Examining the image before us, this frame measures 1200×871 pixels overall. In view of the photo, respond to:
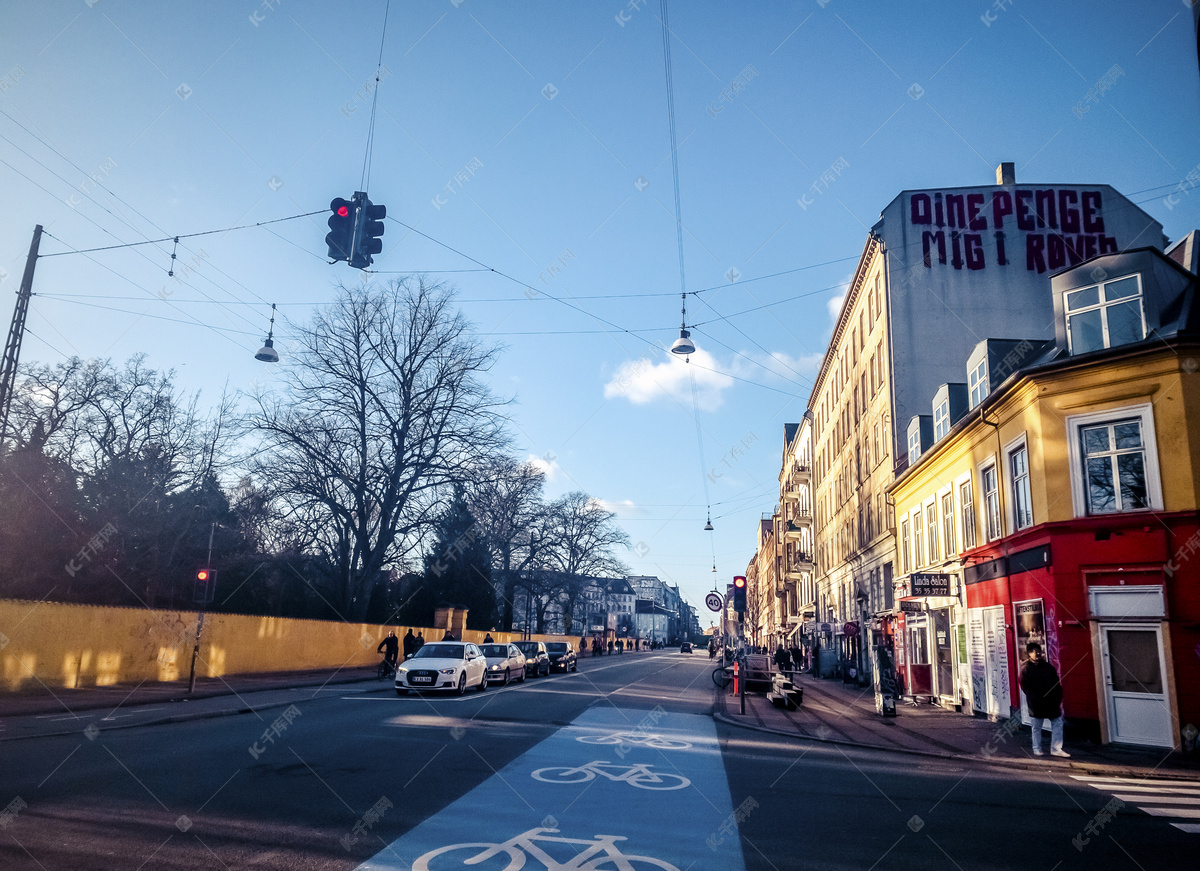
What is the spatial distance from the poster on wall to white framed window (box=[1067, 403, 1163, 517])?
237 cm

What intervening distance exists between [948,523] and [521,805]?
19826 millimetres

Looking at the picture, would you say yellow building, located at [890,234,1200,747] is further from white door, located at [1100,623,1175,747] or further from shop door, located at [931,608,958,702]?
shop door, located at [931,608,958,702]

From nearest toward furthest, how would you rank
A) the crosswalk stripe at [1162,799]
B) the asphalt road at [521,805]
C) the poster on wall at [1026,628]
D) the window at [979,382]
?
the asphalt road at [521,805], the crosswalk stripe at [1162,799], the poster on wall at [1026,628], the window at [979,382]

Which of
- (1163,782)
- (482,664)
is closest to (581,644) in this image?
(482,664)

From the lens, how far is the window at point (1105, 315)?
53.6 feet

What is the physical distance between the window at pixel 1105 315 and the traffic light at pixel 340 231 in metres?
14.7

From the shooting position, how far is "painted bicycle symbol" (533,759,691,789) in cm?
930

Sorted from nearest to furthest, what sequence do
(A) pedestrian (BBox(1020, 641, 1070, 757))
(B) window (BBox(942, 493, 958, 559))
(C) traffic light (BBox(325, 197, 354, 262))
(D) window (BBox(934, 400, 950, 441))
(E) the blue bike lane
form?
(E) the blue bike lane
(C) traffic light (BBox(325, 197, 354, 262))
(A) pedestrian (BBox(1020, 641, 1070, 757))
(B) window (BBox(942, 493, 958, 559))
(D) window (BBox(934, 400, 950, 441))

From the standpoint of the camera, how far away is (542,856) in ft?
19.5

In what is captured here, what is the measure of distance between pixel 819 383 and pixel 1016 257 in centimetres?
2173

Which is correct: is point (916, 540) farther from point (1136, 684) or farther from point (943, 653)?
point (1136, 684)

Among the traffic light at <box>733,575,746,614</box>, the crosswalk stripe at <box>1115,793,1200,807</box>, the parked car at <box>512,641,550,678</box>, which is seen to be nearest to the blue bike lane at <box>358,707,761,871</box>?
the crosswalk stripe at <box>1115,793,1200,807</box>

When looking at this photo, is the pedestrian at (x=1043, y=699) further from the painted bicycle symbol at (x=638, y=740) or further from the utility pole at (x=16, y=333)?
the utility pole at (x=16, y=333)

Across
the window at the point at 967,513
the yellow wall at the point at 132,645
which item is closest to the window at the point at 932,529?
the window at the point at 967,513
